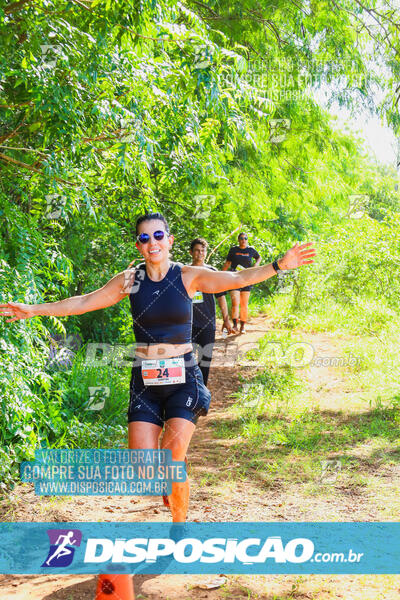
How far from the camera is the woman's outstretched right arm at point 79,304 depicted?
423cm

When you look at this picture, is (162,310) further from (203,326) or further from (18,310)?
(203,326)

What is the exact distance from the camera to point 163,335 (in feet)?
13.5

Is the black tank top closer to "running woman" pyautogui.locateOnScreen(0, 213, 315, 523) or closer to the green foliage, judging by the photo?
"running woman" pyautogui.locateOnScreen(0, 213, 315, 523)

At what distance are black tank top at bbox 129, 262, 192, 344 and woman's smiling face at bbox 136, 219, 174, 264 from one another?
0.12 metres

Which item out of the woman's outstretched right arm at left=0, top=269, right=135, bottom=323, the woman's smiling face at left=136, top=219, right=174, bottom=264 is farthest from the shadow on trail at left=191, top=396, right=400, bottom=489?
the woman's smiling face at left=136, top=219, right=174, bottom=264

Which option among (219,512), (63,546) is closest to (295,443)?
(219,512)

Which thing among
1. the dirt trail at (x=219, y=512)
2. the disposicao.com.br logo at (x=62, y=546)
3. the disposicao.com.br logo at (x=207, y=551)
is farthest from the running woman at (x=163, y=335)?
the disposicao.com.br logo at (x=62, y=546)

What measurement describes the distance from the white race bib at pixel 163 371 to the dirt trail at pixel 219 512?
1219mm

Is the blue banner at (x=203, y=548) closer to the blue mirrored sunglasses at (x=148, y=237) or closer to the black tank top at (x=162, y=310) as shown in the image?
the black tank top at (x=162, y=310)

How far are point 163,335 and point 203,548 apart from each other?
1.55 metres

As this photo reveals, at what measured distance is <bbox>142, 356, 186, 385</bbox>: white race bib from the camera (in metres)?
4.14

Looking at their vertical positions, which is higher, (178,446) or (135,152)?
(135,152)

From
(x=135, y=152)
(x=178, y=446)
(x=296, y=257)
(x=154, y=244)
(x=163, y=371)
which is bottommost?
(x=178, y=446)

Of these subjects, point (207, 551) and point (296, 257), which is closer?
point (296, 257)
